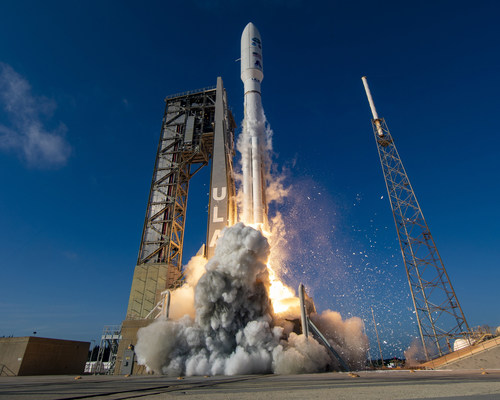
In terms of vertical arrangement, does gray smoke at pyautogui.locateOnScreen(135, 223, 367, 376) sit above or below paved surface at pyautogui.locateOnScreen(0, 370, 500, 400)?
above

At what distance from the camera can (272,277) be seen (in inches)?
902

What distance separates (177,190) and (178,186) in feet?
1.92

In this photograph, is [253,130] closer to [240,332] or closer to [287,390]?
[240,332]

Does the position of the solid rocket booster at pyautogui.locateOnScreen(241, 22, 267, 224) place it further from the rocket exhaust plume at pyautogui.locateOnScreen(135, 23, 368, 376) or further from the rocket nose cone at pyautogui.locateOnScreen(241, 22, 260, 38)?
the rocket exhaust plume at pyautogui.locateOnScreen(135, 23, 368, 376)

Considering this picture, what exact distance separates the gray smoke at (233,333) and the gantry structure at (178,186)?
787 centimetres

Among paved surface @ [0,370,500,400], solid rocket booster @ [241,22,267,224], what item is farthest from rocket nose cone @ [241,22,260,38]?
paved surface @ [0,370,500,400]

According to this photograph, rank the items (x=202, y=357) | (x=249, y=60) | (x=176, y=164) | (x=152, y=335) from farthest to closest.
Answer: (x=176, y=164)
(x=249, y=60)
(x=152, y=335)
(x=202, y=357)

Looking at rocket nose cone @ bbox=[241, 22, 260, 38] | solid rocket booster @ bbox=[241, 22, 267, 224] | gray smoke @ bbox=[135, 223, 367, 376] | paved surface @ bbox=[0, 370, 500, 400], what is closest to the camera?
paved surface @ bbox=[0, 370, 500, 400]

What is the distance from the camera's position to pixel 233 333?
17656 mm

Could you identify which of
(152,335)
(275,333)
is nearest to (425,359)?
(275,333)

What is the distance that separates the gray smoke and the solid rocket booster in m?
4.49

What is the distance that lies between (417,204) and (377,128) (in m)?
9.76

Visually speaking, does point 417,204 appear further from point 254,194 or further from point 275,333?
point 275,333

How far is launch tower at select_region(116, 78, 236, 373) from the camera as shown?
2802 centimetres
